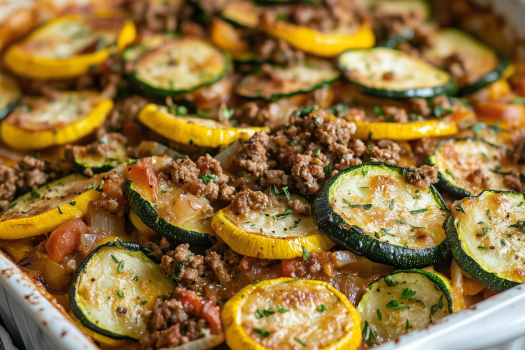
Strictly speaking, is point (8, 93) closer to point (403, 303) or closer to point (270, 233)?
point (270, 233)

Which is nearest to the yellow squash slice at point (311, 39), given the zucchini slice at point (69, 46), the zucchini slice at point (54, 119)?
the zucchini slice at point (69, 46)

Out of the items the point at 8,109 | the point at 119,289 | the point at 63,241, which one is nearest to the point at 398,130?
the point at 119,289

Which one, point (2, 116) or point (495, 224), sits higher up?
point (495, 224)

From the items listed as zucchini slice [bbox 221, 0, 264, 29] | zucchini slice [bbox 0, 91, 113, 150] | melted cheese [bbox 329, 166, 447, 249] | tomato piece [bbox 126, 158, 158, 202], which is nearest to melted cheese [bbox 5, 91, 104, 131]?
zucchini slice [bbox 0, 91, 113, 150]

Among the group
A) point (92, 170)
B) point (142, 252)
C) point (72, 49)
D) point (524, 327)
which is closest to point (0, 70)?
point (72, 49)

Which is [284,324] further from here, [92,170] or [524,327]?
[92,170]

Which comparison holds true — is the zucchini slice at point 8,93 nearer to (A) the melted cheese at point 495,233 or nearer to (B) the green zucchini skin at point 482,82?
(A) the melted cheese at point 495,233
